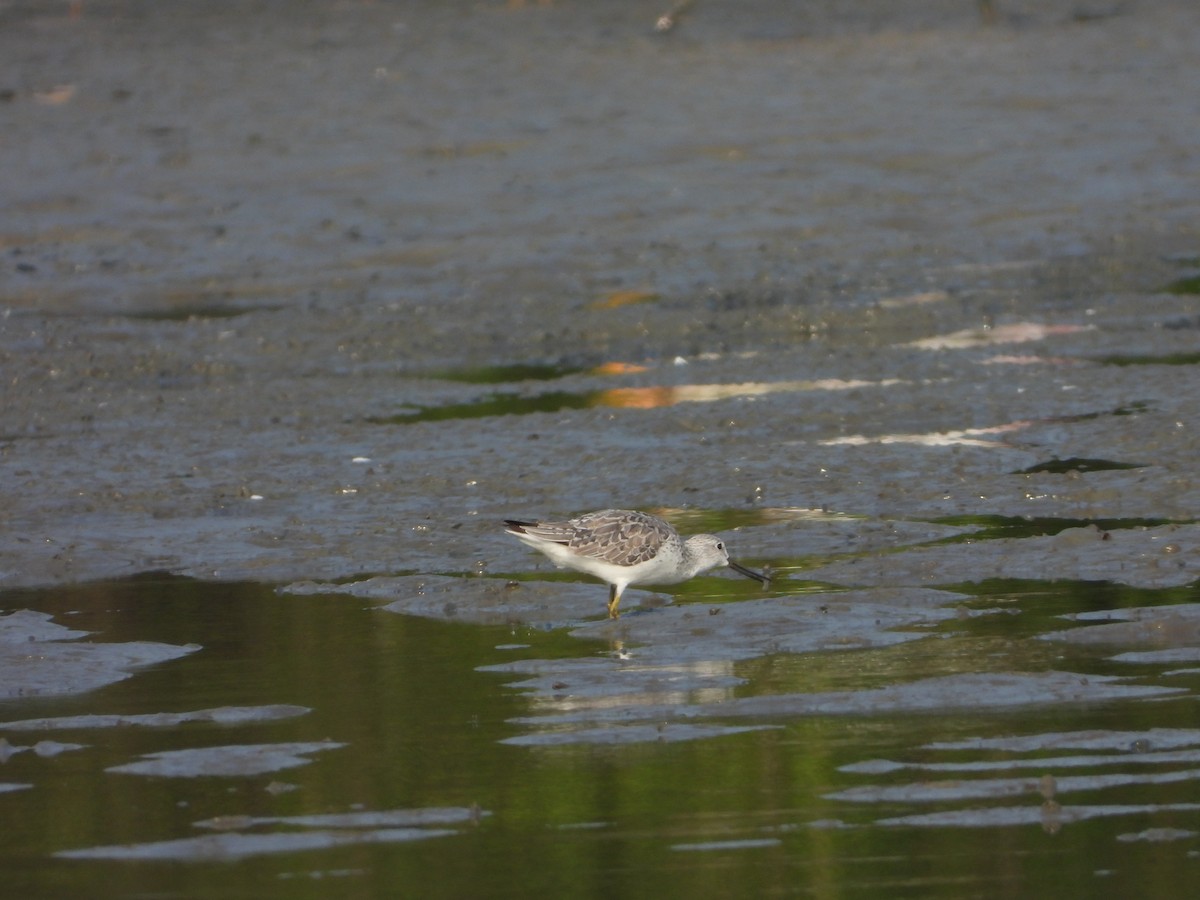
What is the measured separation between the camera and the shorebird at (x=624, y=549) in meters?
8.37

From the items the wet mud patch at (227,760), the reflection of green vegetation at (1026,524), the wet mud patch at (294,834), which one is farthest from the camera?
the reflection of green vegetation at (1026,524)

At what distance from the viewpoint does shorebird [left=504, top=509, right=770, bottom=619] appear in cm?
837

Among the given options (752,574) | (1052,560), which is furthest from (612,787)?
(1052,560)

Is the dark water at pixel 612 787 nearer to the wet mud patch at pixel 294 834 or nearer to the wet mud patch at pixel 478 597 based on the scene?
the wet mud patch at pixel 294 834

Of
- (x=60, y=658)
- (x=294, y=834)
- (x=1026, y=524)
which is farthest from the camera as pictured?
(x=1026, y=524)

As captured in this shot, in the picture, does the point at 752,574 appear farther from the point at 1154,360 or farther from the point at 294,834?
the point at 1154,360

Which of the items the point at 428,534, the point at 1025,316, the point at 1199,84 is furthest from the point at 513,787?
the point at 1199,84

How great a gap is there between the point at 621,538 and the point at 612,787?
247 cm

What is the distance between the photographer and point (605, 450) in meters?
11.4

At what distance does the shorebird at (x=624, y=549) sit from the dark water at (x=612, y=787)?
53 cm

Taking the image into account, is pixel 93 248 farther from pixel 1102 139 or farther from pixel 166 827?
pixel 166 827

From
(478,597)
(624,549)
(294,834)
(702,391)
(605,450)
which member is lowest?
(294,834)

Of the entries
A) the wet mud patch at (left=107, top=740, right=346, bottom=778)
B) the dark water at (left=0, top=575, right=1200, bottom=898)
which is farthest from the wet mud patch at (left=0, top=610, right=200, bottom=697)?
the wet mud patch at (left=107, top=740, right=346, bottom=778)

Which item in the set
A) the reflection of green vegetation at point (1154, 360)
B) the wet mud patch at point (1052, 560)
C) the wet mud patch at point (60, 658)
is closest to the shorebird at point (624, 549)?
the wet mud patch at point (1052, 560)
